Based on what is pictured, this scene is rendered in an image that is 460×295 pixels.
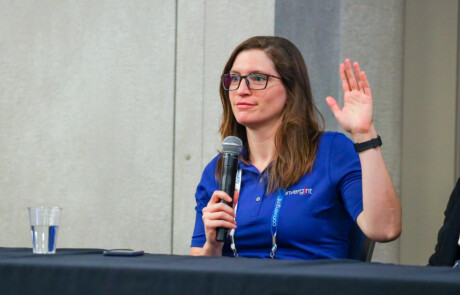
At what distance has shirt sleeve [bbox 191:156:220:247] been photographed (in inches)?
99.6

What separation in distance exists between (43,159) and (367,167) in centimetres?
233

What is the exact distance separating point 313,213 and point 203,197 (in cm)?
47

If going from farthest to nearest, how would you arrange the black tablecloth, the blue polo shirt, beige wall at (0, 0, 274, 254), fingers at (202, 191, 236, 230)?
beige wall at (0, 0, 274, 254) → the blue polo shirt → fingers at (202, 191, 236, 230) → the black tablecloth

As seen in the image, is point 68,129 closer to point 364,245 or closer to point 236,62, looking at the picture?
point 236,62

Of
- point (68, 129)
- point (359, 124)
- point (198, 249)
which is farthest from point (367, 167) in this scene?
point (68, 129)

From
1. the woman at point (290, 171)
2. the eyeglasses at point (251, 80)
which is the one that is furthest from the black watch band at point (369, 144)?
the eyeglasses at point (251, 80)

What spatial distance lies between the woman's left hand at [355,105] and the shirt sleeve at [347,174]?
22 cm

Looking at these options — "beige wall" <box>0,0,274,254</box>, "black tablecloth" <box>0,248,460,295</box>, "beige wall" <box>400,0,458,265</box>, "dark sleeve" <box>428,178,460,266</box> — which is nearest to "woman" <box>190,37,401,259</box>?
"dark sleeve" <box>428,178,460,266</box>

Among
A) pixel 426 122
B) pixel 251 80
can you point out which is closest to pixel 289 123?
pixel 251 80

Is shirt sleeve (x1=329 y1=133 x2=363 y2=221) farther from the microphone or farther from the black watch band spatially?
the microphone

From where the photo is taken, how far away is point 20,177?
4.00m

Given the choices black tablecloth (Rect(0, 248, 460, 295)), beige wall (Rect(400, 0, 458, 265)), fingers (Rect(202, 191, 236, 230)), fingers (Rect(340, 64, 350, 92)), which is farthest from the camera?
beige wall (Rect(400, 0, 458, 265))

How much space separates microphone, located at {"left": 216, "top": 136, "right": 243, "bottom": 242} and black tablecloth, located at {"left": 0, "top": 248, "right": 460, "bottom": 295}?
0.45 m

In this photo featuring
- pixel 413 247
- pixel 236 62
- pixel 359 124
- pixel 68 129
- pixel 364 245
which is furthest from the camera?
pixel 68 129
